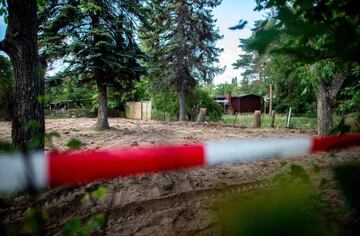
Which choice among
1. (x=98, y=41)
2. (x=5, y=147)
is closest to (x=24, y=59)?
(x=5, y=147)

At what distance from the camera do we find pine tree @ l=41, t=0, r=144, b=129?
42.7ft

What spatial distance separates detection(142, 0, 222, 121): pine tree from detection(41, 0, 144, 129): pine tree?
7311mm

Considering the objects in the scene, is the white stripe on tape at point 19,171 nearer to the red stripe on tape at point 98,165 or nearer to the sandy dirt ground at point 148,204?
the red stripe on tape at point 98,165

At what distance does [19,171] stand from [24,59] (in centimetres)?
272

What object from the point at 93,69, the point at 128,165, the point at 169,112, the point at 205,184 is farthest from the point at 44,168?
the point at 169,112

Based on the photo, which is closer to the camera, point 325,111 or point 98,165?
point 98,165

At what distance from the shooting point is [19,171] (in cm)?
183

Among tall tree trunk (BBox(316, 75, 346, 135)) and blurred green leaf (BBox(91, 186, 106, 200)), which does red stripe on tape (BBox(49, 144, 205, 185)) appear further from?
tall tree trunk (BBox(316, 75, 346, 135))

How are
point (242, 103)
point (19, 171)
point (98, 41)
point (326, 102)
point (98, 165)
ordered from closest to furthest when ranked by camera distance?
point (19, 171), point (98, 165), point (326, 102), point (98, 41), point (242, 103)

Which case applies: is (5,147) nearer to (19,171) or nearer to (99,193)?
(99,193)

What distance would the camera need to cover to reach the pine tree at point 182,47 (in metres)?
21.6

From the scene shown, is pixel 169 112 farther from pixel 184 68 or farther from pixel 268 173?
pixel 268 173

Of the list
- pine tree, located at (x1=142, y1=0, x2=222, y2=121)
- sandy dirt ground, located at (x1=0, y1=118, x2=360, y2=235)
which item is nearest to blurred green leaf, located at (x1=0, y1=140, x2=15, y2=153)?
sandy dirt ground, located at (x1=0, y1=118, x2=360, y2=235)

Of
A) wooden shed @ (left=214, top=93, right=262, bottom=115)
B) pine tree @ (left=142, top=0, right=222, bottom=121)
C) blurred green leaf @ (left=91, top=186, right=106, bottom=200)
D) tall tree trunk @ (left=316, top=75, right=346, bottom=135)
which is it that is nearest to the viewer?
blurred green leaf @ (left=91, top=186, right=106, bottom=200)
